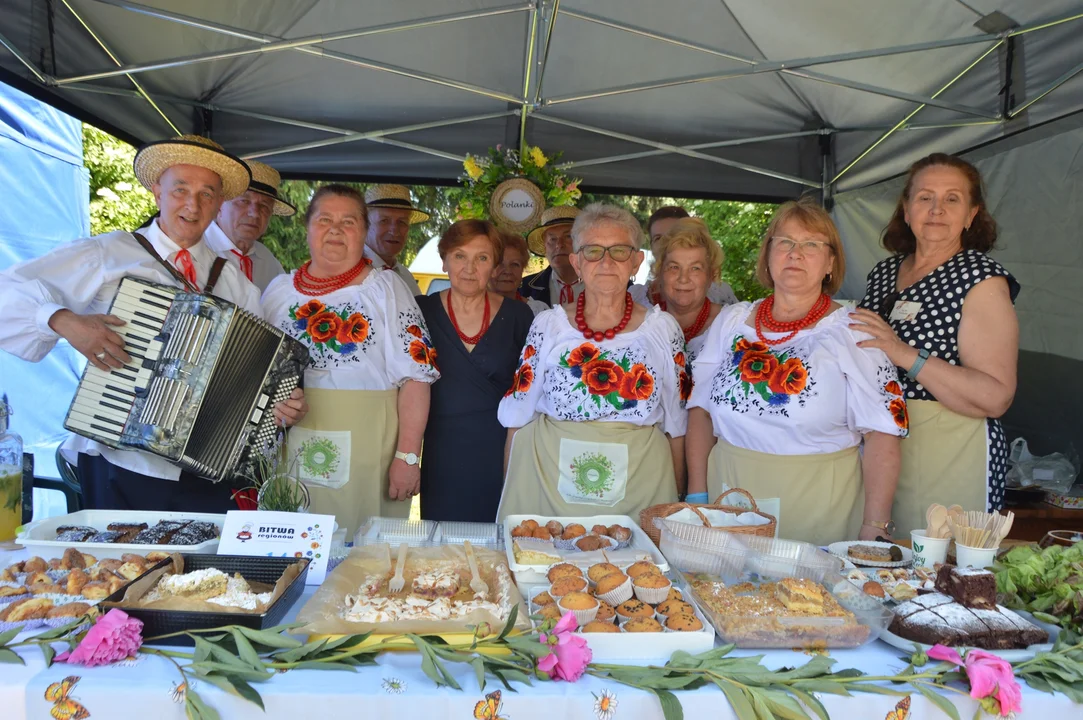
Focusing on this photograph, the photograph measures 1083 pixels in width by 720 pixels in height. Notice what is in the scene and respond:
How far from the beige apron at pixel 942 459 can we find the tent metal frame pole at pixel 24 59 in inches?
165

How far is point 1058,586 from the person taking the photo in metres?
1.83

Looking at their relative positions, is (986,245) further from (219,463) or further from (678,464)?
(219,463)

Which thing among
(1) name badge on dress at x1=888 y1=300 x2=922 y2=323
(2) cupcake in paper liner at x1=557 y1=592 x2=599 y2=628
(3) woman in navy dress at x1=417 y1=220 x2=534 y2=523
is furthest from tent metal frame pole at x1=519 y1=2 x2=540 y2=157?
(2) cupcake in paper liner at x1=557 y1=592 x2=599 y2=628

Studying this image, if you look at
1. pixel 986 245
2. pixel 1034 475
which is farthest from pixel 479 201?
pixel 1034 475

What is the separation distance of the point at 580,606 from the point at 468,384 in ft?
6.99

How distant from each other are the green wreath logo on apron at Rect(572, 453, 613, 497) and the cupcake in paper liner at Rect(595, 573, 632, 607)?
113 centimetres

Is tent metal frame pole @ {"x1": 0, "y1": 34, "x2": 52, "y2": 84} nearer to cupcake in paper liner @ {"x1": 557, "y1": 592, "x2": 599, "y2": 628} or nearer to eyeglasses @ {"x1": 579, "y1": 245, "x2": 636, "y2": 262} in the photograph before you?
eyeglasses @ {"x1": 579, "y1": 245, "x2": 636, "y2": 262}

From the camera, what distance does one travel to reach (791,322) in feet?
9.32

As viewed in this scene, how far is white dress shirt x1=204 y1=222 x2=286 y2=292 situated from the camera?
436 centimetres

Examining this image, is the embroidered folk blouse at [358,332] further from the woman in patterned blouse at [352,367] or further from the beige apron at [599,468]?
the beige apron at [599,468]

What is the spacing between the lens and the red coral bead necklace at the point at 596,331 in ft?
10.1

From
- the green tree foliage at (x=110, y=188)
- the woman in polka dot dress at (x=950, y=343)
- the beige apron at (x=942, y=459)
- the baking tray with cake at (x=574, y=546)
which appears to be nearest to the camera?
the baking tray with cake at (x=574, y=546)

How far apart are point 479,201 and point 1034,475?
11.6 feet

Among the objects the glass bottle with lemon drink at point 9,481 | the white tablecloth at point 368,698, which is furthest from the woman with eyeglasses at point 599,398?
the glass bottle with lemon drink at point 9,481
